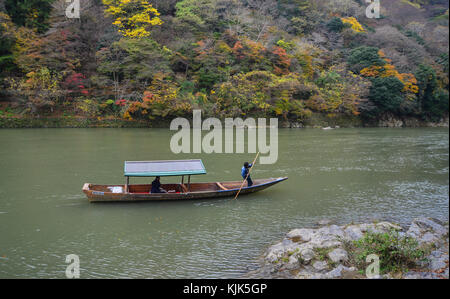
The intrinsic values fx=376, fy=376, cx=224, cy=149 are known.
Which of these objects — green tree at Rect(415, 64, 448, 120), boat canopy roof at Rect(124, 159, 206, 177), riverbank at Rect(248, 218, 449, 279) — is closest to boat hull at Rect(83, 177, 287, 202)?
boat canopy roof at Rect(124, 159, 206, 177)

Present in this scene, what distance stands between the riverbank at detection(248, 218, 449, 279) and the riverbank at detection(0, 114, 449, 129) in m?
29.1

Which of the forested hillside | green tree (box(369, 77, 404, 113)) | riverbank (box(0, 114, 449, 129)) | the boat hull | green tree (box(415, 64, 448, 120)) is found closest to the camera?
the boat hull

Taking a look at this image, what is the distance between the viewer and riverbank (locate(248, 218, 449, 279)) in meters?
7.27

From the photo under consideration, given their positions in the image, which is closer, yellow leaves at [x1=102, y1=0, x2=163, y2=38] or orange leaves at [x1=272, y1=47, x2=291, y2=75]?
yellow leaves at [x1=102, y1=0, x2=163, y2=38]

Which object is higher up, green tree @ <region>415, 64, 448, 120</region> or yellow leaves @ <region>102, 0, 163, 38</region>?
yellow leaves @ <region>102, 0, 163, 38</region>

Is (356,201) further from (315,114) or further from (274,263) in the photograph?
(315,114)

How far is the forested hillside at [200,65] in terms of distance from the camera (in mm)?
35406

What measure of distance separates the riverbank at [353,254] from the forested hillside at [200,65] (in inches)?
1079

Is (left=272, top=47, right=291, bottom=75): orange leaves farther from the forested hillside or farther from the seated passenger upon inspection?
the seated passenger

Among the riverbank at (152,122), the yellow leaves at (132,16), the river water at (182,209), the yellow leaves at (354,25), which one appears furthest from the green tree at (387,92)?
the yellow leaves at (132,16)

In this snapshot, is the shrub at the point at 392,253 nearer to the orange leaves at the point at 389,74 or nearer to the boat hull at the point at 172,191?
the boat hull at the point at 172,191

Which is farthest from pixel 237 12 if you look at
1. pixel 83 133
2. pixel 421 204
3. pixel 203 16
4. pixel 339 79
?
pixel 421 204

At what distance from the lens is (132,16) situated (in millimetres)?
38656

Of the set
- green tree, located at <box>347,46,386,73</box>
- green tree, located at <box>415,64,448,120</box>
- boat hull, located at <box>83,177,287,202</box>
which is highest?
green tree, located at <box>347,46,386,73</box>
